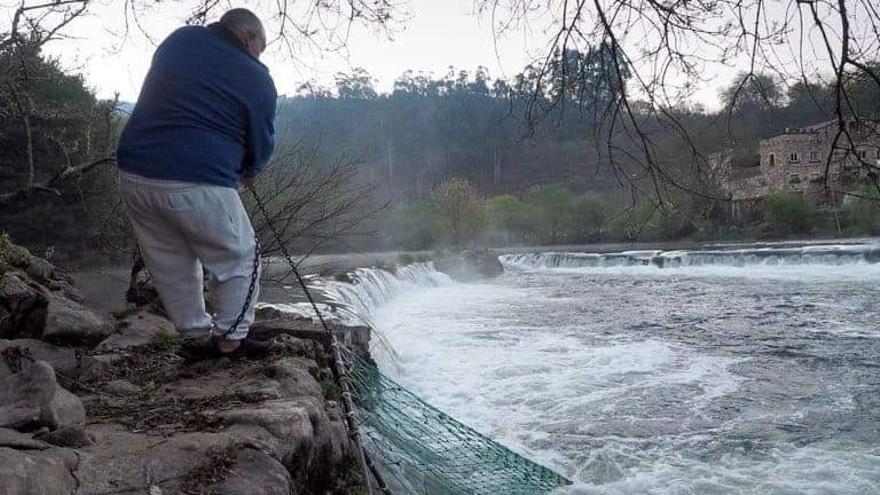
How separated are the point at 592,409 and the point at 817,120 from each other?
203 inches

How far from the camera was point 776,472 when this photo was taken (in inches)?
209

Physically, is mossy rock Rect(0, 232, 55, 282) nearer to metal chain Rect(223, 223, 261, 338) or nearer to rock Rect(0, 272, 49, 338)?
rock Rect(0, 272, 49, 338)

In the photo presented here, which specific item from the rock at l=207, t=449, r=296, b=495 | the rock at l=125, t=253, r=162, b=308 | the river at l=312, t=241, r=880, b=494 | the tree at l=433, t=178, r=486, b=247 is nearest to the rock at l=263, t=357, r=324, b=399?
the rock at l=207, t=449, r=296, b=495

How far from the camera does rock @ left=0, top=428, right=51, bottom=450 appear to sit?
1986mm

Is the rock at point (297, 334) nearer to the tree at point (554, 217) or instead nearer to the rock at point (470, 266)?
the rock at point (470, 266)

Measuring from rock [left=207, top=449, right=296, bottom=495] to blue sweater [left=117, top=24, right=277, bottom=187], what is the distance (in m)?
1.16

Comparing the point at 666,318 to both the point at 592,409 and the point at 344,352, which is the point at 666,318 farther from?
→ the point at 344,352

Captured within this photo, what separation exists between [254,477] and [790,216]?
119 ft

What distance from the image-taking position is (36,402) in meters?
2.29

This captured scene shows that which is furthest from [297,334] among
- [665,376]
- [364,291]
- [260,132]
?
[364,291]

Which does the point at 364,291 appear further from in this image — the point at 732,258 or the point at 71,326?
the point at 732,258

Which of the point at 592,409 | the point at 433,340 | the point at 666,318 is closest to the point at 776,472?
the point at 592,409

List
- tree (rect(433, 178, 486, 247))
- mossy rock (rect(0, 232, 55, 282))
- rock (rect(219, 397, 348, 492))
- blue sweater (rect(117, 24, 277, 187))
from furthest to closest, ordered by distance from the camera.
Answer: tree (rect(433, 178, 486, 247))
mossy rock (rect(0, 232, 55, 282))
blue sweater (rect(117, 24, 277, 187))
rock (rect(219, 397, 348, 492))

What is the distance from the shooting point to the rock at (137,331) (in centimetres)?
432
